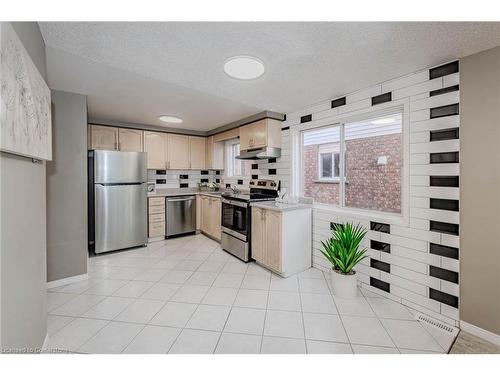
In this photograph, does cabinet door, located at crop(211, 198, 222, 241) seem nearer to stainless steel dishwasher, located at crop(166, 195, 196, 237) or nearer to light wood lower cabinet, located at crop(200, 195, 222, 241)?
light wood lower cabinet, located at crop(200, 195, 222, 241)

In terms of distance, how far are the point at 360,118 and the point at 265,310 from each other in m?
2.33

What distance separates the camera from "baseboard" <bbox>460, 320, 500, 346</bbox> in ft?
5.26

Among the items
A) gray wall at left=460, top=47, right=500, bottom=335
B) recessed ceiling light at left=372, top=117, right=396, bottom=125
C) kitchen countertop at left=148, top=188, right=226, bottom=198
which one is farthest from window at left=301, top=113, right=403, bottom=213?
kitchen countertop at left=148, top=188, right=226, bottom=198

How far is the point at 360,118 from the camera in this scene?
2555 millimetres

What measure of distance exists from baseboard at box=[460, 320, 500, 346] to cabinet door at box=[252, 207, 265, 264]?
1.94 m

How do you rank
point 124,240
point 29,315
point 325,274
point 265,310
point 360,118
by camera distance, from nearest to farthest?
point 29,315 → point 265,310 → point 360,118 → point 325,274 → point 124,240

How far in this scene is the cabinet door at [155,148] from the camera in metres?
4.23

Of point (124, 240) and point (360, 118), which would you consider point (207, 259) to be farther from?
point (360, 118)

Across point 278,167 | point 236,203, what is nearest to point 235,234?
point 236,203

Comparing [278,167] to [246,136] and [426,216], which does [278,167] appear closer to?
[246,136]

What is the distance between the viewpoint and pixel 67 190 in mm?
2506

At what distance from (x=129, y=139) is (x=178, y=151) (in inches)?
36.8

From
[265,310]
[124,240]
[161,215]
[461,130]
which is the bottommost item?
[265,310]
